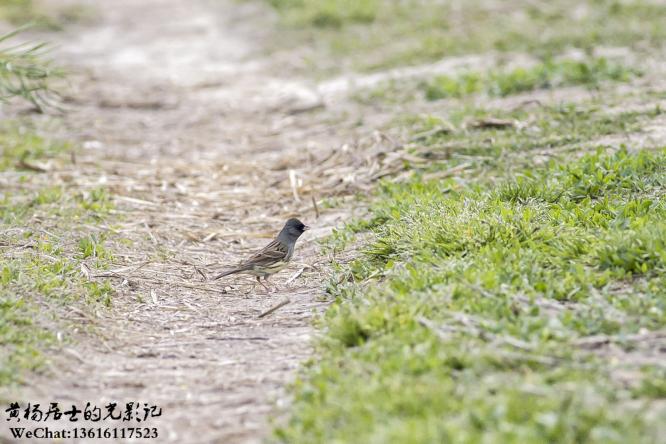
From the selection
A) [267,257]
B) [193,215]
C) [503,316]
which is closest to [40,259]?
[267,257]

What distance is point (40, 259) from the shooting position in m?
7.43

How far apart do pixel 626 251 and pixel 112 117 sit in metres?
10.5

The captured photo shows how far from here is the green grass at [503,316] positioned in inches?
176

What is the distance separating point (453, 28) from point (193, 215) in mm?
9485

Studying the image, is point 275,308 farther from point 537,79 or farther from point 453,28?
point 453,28

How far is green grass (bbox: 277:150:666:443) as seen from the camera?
14.7 feet

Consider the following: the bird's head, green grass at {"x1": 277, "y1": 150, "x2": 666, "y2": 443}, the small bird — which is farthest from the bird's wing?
green grass at {"x1": 277, "y1": 150, "x2": 666, "y2": 443}

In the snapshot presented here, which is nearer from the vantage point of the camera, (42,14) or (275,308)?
(275,308)

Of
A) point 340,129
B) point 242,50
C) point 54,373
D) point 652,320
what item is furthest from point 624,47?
point 54,373

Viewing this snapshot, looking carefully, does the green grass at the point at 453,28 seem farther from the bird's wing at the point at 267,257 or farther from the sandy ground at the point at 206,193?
the bird's wing at the point at 267,257

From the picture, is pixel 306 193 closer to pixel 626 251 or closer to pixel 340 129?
pixel 340 129

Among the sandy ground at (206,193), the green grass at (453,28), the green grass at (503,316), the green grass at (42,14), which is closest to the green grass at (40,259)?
the sandy ground at (206,193)

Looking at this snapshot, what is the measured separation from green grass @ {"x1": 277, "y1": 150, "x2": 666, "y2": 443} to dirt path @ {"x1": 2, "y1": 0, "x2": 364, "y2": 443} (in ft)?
1.64

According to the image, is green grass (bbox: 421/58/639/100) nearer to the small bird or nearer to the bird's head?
the bird's head
